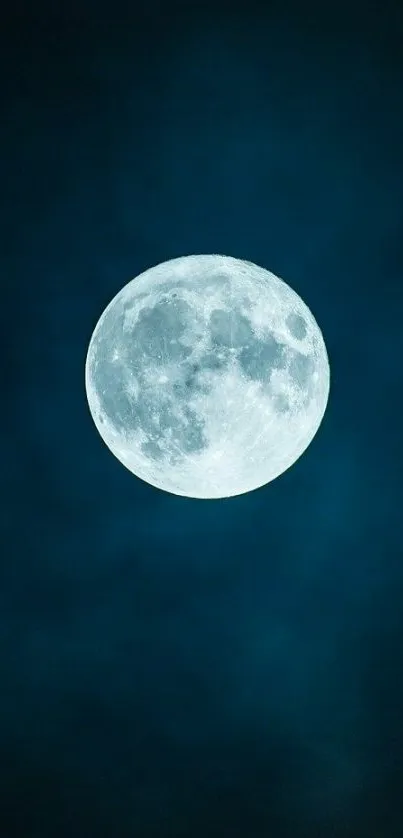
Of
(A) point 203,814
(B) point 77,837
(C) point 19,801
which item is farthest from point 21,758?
(A) point 203,814

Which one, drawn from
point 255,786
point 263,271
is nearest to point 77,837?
point 255,786

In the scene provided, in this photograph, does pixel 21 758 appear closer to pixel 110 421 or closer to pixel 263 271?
pixel 110 421

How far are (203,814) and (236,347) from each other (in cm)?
909

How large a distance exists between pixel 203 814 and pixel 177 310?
30.7 ft

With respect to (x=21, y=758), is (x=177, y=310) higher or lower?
higher

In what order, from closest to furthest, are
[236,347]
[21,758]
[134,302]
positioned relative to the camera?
[236,347] < [134,302] < [21,758]

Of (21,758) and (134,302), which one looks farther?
(21,758)

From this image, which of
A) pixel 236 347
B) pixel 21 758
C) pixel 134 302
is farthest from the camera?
pixel 21 758

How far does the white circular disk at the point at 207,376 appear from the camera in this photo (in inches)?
271

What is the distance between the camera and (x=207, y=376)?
682 cm

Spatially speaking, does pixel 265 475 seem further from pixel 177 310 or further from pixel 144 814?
pixel 144 814

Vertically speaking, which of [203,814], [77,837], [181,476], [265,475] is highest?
[265,475]

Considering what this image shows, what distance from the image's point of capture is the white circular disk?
271 inches

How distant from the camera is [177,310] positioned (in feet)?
22.9
